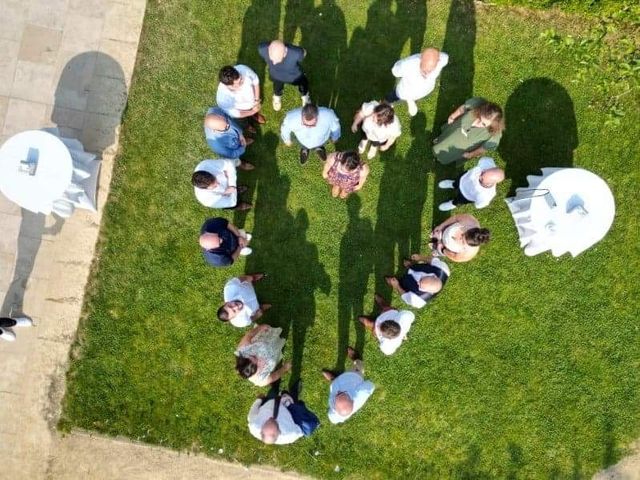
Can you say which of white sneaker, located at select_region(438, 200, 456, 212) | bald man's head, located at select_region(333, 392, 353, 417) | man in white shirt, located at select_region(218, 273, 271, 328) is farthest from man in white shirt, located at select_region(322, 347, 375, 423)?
white sneaker, located at select_region(438, 200, 456, 212)

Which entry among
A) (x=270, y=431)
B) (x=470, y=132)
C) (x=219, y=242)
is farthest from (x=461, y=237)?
(x=270, y=431)

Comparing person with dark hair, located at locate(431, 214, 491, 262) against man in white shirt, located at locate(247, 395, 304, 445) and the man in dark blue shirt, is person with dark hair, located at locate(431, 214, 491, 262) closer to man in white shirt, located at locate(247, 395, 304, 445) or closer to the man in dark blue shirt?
the man in dark blue shirt

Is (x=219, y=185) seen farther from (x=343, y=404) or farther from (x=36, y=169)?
(x=343, y=404)

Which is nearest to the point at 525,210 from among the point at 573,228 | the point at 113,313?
the point at 573,228

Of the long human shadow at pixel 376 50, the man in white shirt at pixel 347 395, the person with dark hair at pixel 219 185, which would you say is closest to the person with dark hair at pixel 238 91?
the person with dark hair at pixel 219 185

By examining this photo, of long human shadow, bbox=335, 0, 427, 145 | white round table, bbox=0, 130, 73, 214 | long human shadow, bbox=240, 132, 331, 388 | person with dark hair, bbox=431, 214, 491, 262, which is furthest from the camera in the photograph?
long human shadow, bbox=335, 0, 427, 145
